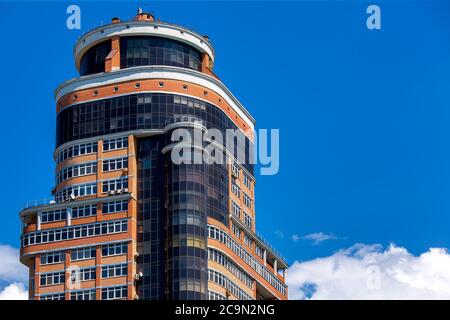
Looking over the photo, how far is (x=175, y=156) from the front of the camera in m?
158

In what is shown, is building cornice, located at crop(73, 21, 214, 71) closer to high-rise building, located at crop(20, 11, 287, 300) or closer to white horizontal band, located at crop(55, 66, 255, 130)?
high-rise building, located at crop(20, 11, 287, 300)

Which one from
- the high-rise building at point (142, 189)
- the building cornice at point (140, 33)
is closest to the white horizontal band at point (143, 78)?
the high-rise building at point (142, 189)

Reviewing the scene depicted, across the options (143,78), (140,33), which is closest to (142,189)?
(143,78)

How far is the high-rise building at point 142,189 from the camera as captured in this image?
154 meters

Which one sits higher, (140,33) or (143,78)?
(140,33)

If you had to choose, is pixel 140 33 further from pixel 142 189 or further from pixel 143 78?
pixel 142 189

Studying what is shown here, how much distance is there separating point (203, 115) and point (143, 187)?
14431mm

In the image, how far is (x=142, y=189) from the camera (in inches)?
6304

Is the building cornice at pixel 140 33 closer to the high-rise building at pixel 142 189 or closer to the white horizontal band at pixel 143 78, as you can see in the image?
the high-rise building at pixel 142 189
